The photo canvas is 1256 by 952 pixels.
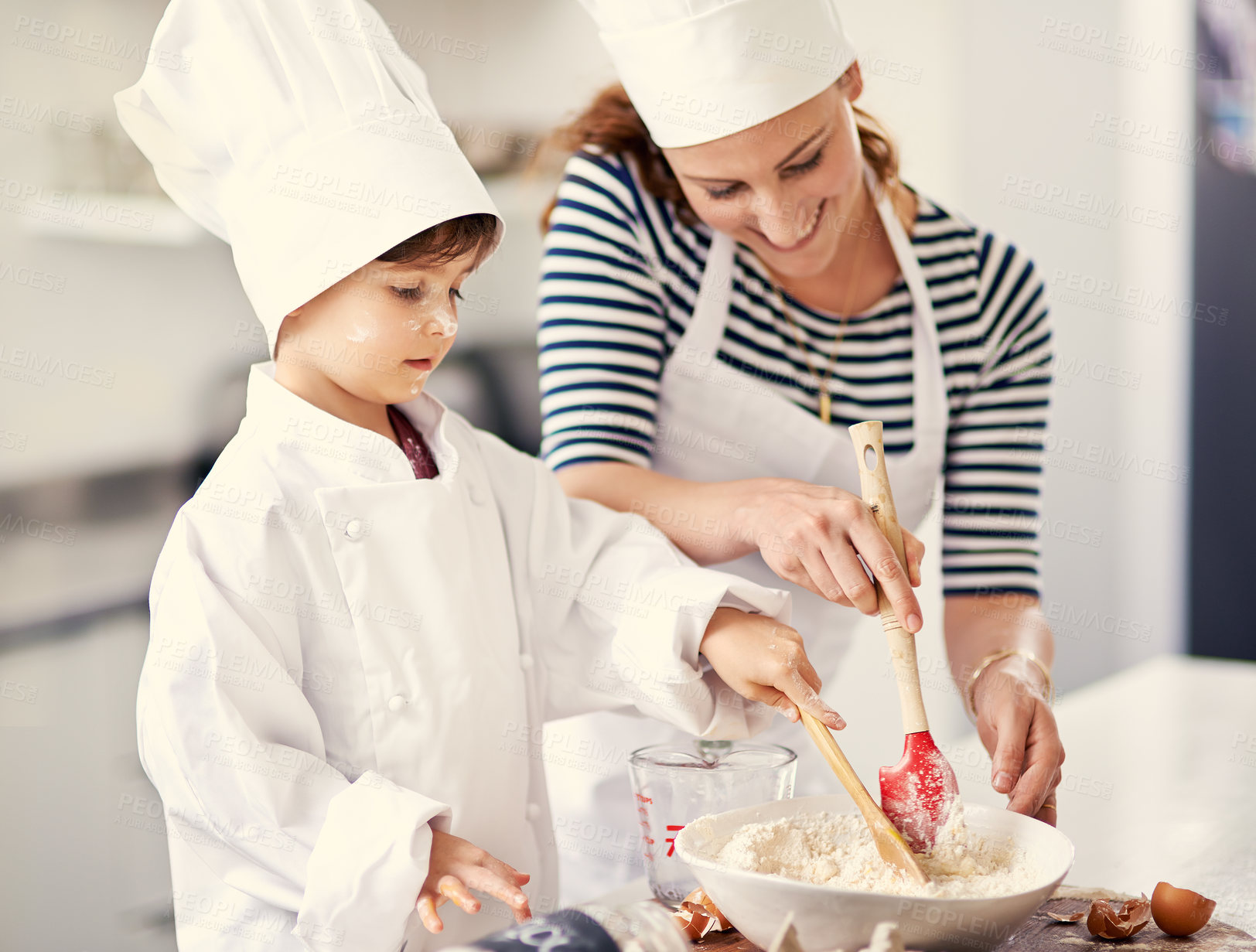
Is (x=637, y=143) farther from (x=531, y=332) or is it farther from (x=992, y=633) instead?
(x=531, y=332)

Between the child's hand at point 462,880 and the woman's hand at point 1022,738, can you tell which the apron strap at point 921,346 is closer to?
the woman's hand at point 1022,738

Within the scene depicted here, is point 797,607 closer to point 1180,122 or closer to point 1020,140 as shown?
point 1020,140

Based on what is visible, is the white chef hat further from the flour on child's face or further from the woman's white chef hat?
the woman's white chef hat

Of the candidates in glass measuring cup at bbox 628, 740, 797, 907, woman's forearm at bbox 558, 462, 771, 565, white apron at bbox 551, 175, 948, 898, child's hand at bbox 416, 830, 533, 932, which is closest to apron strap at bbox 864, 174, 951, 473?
white apron at bbox 551, 175, 948, 898

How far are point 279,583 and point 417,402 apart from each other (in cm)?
25

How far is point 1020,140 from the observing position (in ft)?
10.1

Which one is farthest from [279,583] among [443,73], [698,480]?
[443,73]

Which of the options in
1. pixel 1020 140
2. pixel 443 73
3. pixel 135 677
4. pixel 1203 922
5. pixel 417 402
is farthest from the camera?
pixel 1020 140

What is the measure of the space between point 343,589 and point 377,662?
6cm

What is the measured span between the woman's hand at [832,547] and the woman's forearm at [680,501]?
3cm

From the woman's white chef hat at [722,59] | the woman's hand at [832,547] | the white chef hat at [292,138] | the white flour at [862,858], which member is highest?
the woman's white chef hat at [722,59]

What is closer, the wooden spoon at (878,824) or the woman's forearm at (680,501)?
the wooden spoon at (878,824)

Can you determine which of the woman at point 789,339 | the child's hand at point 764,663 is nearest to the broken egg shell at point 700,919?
the child's hand at point 764,663

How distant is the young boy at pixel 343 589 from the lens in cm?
77
